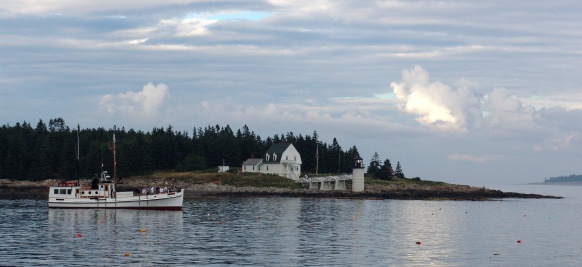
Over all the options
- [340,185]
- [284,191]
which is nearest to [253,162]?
[284,191]

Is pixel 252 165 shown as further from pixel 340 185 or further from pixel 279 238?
pixel 279 238

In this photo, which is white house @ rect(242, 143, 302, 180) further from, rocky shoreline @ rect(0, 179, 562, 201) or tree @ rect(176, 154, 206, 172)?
rocky shoreline @ rect(0, 179, 562, 201)

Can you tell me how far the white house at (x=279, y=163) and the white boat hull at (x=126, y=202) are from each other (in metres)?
60.8

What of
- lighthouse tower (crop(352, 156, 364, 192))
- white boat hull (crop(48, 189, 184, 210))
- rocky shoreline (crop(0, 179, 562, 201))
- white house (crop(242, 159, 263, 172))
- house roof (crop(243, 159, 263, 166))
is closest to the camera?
white boat hull (crop(48, 189, 184, 210))

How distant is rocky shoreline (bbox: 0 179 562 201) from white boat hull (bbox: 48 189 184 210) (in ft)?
130

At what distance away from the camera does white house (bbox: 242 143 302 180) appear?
161 metres

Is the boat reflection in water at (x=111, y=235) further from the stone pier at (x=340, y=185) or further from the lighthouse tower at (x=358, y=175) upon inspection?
the stone pier at (x=340, y=185)

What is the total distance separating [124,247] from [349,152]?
13832 centimetres

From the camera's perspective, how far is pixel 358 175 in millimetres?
145625

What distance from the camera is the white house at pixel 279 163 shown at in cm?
16062

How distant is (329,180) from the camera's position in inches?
5945

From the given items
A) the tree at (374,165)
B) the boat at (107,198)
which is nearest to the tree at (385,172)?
the tree at (374,165)

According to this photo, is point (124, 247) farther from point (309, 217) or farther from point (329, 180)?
point (329, 180)

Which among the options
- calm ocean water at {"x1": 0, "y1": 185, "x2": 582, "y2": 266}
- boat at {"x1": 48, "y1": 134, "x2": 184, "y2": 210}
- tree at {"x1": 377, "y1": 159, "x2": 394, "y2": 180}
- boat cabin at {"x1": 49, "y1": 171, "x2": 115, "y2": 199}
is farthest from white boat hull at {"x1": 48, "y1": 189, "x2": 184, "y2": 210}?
tree at {"x1": 377, "y1": 159, "x2": 394, "y2": 180}
